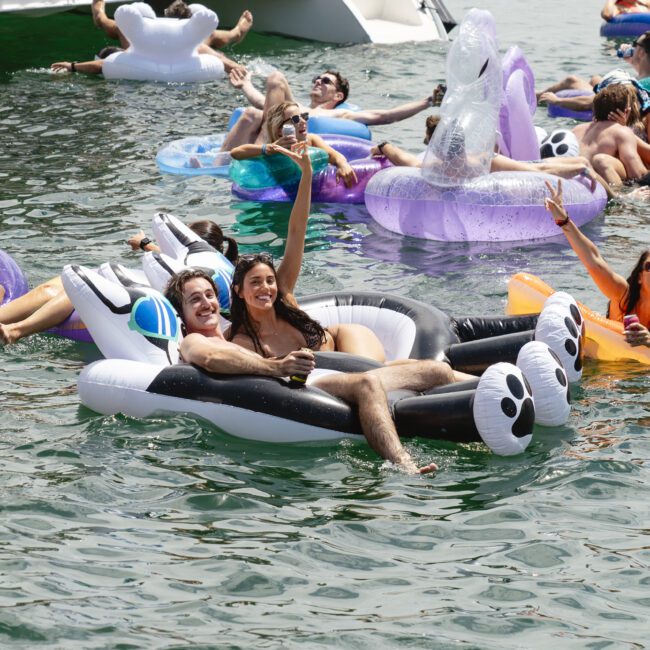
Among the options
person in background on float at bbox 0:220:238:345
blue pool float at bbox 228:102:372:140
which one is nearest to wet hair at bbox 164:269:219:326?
person in background on float at bbox 0:220:238:345

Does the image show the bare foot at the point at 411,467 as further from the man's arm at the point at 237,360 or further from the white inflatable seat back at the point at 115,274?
the white inflatable seat back at the point at 115,274

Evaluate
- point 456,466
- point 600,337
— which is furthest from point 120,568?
point 600,337

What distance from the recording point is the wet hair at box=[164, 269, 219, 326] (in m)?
6.42

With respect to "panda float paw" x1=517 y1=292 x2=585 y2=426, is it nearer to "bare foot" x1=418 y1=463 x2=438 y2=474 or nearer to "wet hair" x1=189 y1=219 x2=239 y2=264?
"bare foot" x1=418 y1=463 x2=438 y2=474

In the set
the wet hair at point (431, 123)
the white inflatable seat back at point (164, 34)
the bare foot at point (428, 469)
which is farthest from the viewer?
the white inflatable seat back at point (164, 34)

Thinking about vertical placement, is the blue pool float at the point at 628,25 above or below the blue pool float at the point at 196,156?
above

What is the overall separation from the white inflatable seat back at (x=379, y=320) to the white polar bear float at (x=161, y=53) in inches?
Result: 321

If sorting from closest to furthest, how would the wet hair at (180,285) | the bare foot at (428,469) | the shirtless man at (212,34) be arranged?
the bare foot at (428,469), the wet hair at (180,285), the shirtless man at (212,34)

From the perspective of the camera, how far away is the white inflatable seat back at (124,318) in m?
6.36

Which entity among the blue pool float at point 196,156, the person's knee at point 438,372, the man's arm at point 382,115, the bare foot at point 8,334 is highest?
the man's arm at point 382,115

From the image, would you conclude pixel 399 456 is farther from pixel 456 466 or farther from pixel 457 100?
pixel 457 100

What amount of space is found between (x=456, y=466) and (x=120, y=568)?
165 cm

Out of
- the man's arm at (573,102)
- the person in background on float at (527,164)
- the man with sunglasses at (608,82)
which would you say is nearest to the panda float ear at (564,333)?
the person in background on float at (527,164)

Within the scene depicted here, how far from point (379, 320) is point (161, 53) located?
8.47 metres
